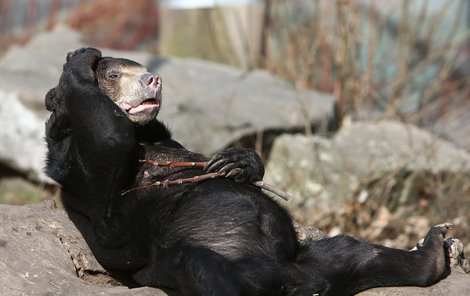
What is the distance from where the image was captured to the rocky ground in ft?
23.9

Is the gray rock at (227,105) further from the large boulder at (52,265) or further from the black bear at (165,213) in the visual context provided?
the black bear at (165,213)

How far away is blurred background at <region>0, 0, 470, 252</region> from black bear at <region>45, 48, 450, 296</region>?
2.42 m

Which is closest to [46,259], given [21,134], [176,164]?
[176,164]

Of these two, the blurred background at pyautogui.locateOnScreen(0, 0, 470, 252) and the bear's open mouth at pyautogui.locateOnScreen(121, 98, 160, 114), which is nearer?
the bear's open mouth at pyautogui.locateOnScreen(121, 98, 160, 114)

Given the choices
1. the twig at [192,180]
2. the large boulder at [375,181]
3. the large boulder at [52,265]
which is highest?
Answer: the twig at [192,180]

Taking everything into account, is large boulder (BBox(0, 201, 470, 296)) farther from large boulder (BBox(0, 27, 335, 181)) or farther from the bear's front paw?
large boulder (BBox(0, 27, 335, 181))

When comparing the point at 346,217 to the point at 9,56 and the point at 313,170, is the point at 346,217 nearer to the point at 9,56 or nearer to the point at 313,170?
the point at 313,170

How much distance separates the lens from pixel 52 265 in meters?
4.40

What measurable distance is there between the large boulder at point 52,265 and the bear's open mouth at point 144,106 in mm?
753

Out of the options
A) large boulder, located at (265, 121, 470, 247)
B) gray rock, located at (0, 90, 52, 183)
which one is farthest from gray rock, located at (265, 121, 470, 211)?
gray rock, located at (0, 90, 52, 183)

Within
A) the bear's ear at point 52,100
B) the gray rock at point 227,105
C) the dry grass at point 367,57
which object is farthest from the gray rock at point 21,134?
the bear's ear at point 52,100

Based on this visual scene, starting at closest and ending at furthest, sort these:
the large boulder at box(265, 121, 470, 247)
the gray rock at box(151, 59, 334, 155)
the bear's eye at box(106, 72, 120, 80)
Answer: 1. the bear's eye at box(106, 72, 120, 80)
2. the large boulder at box(265, 121, 470, 247)
3. the gray rock at box(151, 59, 334, 155)

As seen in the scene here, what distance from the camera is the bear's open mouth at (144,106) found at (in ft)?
14.7

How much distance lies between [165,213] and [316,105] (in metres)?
4.55
